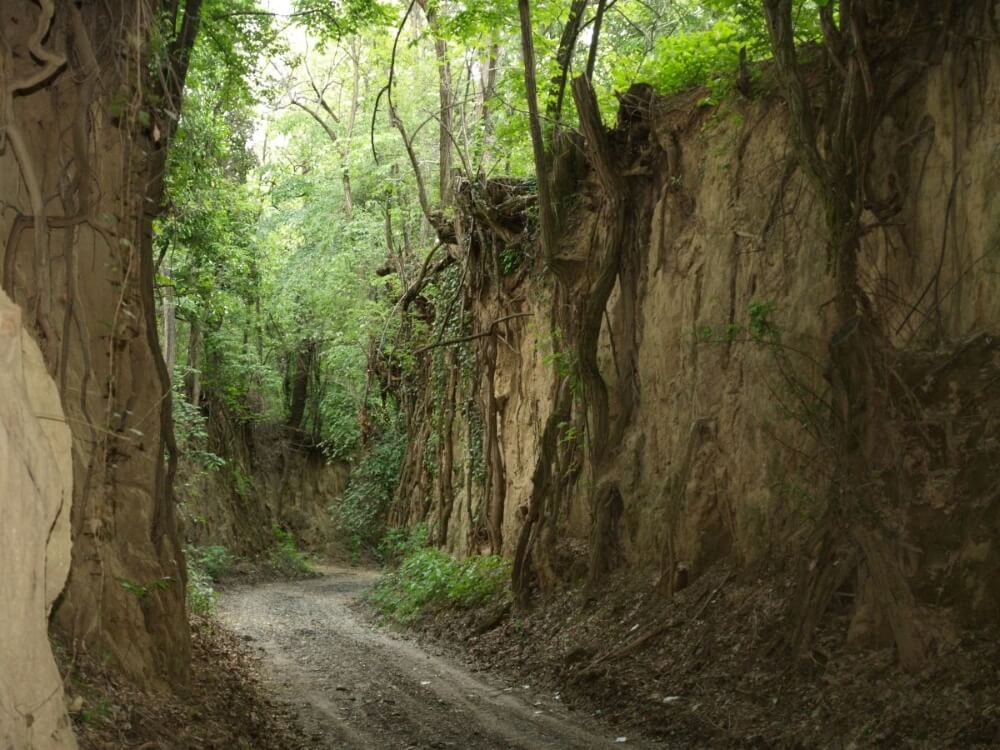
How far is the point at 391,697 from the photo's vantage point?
10.6 metres

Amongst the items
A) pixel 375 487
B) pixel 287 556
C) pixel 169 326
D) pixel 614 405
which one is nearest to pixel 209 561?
pixel 287 556

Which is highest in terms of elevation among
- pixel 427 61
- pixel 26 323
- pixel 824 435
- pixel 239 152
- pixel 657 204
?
pixel 427 61

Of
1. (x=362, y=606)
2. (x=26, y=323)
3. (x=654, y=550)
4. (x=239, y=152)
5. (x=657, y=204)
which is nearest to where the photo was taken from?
(x=26, y=323)

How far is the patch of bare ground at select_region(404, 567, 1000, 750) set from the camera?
746 cm

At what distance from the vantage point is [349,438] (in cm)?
3353

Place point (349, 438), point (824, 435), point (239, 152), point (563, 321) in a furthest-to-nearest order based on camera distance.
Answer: point (349, 438)
point (239, 152)
point (563, 321)
point (824, 435)

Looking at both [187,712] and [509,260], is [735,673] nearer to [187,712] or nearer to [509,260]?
[187,712]

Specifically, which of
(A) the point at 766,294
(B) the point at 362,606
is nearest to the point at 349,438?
(B) the point at 362,606

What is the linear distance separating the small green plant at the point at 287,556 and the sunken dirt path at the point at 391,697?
1186 centimetres

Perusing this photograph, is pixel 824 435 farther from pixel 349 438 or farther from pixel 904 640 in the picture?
pixel 349 438

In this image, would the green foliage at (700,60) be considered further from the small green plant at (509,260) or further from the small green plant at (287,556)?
the small green plant at (287,556)

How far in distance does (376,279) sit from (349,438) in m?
6.35

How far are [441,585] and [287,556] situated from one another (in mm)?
14775

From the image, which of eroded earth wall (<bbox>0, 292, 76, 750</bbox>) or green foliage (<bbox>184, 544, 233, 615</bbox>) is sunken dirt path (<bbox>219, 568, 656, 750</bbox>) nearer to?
green foliage (<bbox>184, 544, 233, 615</bbox>)
